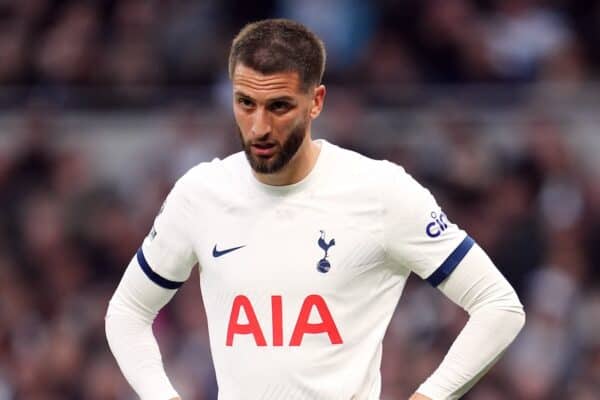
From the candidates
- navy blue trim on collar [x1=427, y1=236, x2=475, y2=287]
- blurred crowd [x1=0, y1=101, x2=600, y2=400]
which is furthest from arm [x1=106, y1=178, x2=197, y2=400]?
blurred crowd [x1=0, y1=101, x2=600, y2=400]

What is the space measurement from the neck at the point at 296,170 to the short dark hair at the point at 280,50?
226 millimetres

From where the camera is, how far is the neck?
16.4 ft

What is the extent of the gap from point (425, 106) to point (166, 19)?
2294mm

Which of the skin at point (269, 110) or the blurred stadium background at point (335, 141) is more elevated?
the skin at point (269, 110)

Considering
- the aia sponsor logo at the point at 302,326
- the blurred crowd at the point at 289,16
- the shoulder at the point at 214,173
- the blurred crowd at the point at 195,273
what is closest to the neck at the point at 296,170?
the shoulder at the point at 214,173

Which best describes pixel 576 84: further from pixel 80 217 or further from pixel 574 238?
pixel 80 217

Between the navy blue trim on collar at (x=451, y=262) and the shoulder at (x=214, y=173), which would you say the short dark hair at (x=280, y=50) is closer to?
the shoulder at (x=214, y=173)

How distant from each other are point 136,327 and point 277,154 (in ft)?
2.63

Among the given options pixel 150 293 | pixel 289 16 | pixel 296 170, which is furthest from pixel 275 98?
pixel 289 16

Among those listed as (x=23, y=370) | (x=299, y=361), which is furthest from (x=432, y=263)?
(x=23, y=370)

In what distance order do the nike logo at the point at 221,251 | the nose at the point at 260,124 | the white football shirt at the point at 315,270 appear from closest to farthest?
the nose at the point at 260,124 → the white football shirt at the point at 315,270 → the nike logo at the point at 221,251

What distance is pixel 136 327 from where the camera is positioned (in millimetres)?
5250

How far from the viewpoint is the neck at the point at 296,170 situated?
5.01 m

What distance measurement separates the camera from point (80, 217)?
11.2 m
